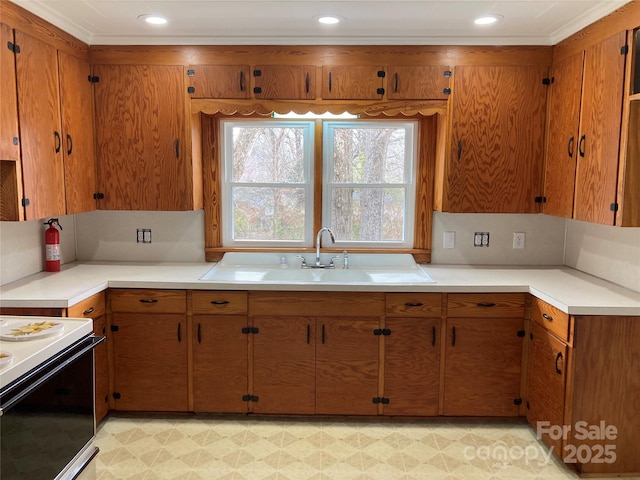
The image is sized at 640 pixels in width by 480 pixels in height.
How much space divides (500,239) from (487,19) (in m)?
1.45

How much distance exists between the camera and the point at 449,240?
11.8 feet

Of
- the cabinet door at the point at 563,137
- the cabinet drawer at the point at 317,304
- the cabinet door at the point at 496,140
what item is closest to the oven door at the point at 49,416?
the cabinet drawer at the point at 317,304

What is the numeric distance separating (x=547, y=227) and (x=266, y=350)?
207 cm

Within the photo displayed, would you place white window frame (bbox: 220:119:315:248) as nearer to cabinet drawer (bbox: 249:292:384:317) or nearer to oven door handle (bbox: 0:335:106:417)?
cabinet drawer (bbox: 249:292:384:317)

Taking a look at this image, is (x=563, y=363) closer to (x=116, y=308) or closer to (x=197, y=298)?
(x=197, y=298)

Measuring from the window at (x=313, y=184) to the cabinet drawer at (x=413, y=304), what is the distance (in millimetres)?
713

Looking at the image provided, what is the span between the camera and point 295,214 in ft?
12.1

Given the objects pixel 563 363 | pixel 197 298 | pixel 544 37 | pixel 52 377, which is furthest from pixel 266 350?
pixel 544 37

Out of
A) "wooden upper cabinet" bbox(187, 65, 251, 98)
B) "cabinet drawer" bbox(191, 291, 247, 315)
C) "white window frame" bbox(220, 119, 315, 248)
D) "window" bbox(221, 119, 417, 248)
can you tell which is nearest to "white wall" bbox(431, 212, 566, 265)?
"window" bbox(221, 119, 417, 248)

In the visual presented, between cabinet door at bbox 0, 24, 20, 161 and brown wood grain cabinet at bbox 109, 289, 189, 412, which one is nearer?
cabinet door at bbox 0, 24, 20, 161

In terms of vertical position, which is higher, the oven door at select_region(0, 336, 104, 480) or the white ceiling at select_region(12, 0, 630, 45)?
the white ceiling at select_region(12, 0, 630, 45)

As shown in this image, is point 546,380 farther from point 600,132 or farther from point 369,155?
point 369,155

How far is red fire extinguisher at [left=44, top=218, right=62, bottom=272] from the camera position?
3197 mm

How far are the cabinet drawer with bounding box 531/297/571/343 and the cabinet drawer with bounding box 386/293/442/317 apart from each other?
521 millimetres
